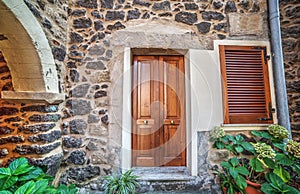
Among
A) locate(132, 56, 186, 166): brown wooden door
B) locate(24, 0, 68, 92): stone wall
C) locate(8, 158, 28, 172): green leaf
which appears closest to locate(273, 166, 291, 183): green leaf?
locate(132, 56, 186, 166): brown wooden door

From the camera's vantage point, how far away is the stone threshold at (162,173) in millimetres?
1961

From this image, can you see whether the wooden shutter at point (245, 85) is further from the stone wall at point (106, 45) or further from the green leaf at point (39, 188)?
the green leaf at point (39, 188)

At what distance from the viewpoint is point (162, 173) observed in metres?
2.07

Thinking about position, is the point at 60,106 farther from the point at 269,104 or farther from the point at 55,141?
the point at 269,104

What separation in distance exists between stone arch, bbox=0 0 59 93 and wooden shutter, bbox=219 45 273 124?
6.94 feet

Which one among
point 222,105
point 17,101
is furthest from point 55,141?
point 222,105

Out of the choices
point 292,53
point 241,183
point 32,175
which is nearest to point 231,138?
point 241,183

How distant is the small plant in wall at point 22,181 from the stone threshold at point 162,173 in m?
0.82

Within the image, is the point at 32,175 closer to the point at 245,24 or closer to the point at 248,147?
the point at 248,147

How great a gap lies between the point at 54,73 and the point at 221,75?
6.72ft

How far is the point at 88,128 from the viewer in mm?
2016

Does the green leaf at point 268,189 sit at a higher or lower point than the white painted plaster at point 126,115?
lower

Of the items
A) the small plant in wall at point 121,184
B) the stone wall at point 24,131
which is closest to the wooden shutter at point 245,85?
the small plant in wall at point 121,184

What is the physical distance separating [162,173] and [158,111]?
2.65ft
